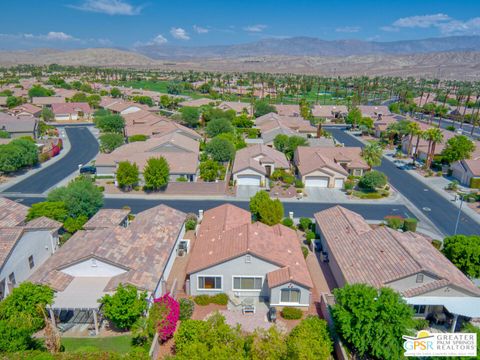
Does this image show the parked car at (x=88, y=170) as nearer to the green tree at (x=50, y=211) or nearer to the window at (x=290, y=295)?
the green tree at (x=50, y=211)

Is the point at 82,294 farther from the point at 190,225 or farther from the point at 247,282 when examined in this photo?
the point at 190,225

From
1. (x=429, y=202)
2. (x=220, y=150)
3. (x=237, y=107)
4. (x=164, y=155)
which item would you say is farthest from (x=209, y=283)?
(x=237, y=107)

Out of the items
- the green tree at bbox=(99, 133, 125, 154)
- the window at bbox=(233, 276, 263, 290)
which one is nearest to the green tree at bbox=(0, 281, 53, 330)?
the window at bbox=(233, 276, 263, 290)

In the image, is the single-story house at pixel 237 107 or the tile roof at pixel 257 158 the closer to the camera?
the tile roof at pixel 257 158

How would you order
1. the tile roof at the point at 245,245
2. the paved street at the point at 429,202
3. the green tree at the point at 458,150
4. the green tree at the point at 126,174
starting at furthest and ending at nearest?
the green tree at the point at 458,150 < the green tree at the point at 126,174 < the paved street at the point at 429,202 < the tile roof at the point at 245,245

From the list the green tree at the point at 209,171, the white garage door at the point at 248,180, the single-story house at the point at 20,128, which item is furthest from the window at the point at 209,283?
the single-story house at the point at 20,128

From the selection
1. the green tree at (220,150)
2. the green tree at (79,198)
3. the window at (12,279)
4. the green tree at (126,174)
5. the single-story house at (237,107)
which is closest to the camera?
the window at (12,279)

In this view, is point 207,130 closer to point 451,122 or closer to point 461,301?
point 461,301
